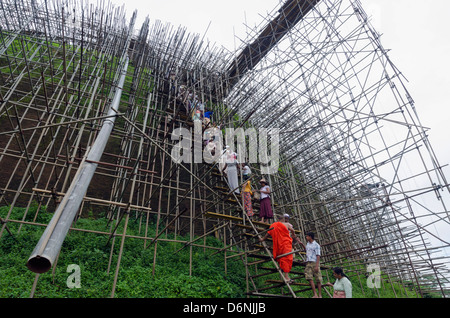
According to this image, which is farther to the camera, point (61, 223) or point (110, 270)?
point (110, 270)

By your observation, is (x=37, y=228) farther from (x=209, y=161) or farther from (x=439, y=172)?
(x=439, y=172)

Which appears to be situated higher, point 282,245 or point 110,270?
point 282,245

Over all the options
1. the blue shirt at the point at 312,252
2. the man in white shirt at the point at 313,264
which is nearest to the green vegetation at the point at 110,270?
the man in white shirt at the point at 313,264

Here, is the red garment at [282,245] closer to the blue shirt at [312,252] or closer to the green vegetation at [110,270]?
the blue shirt at [312,252]

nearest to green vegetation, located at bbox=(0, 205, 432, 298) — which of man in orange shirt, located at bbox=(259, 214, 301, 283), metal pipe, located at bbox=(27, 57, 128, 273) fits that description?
man in orange shirt, located at bbox=(259, 214, 301, 283)

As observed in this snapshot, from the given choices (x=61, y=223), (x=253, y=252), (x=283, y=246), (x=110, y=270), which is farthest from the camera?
(x=253, y=252)

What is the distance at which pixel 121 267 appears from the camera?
591 centimetres

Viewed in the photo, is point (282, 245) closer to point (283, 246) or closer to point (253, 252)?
point (283, 246)

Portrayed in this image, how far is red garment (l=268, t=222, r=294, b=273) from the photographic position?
5.05 metres

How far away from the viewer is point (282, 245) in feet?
17.0

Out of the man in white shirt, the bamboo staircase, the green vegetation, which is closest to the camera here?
the green vegetation

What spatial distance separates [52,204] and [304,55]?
10682mm

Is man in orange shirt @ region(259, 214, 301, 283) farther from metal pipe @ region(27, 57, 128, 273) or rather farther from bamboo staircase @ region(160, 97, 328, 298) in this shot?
metal pipe @ region(27, 57, 128, 273)

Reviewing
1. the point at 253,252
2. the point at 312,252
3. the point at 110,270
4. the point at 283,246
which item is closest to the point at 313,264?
the point at 312,252
